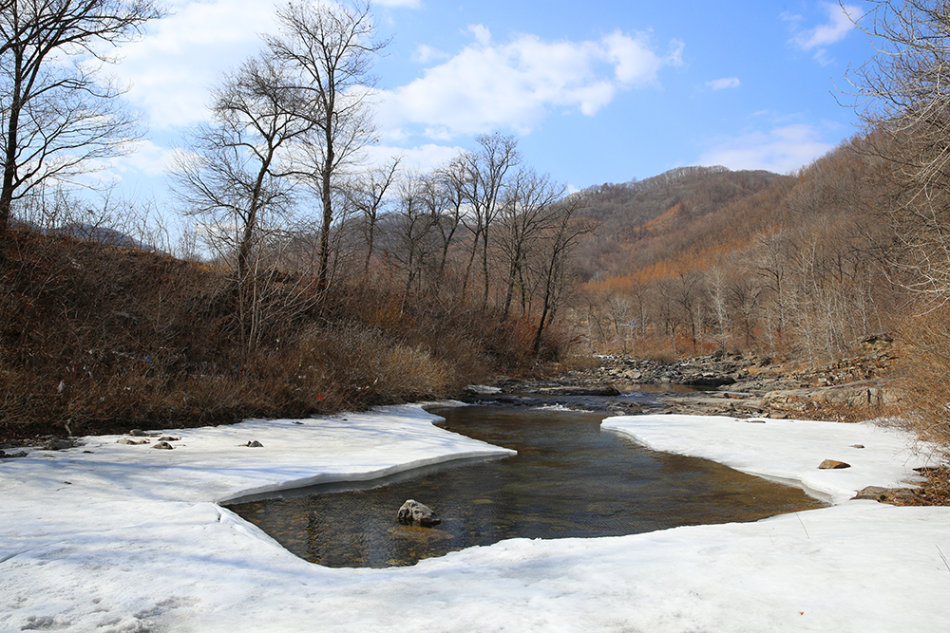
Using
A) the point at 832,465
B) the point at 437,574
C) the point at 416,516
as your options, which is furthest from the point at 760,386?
the point at 437,574

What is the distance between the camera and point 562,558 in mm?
4762

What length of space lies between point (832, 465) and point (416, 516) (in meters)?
6.76

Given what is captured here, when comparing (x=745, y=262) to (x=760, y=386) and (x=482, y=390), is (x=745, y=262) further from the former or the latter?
(x=482, y=390)

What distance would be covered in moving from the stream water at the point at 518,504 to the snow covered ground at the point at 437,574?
0.65m

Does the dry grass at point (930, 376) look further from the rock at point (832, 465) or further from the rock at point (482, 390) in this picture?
the rock at point (482, 390)

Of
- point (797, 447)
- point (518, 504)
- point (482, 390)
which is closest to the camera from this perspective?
point (518, 504)

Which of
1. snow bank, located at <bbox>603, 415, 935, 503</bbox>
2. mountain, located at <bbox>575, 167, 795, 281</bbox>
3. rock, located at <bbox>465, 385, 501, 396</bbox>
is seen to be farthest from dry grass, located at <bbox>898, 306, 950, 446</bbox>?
mountain, located at <bbox>575, 167, 795, 281</bbox>

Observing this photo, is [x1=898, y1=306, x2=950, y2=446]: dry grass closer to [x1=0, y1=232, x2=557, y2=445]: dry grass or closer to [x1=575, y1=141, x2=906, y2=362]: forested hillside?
[x1=575, y1=141, x2=906, y2=362]: forested hillside

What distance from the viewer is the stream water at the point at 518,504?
5.80 metres

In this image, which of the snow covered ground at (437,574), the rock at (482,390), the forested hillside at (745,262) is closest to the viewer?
the snow covered ground at (437,574)

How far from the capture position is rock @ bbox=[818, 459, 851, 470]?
8.59 metres

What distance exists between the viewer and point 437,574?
4352 millimetres

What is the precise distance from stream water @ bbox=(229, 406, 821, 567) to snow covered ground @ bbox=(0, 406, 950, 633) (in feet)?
2.15

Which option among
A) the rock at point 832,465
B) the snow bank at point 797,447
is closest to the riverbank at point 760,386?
the snow bank at point 797,447
